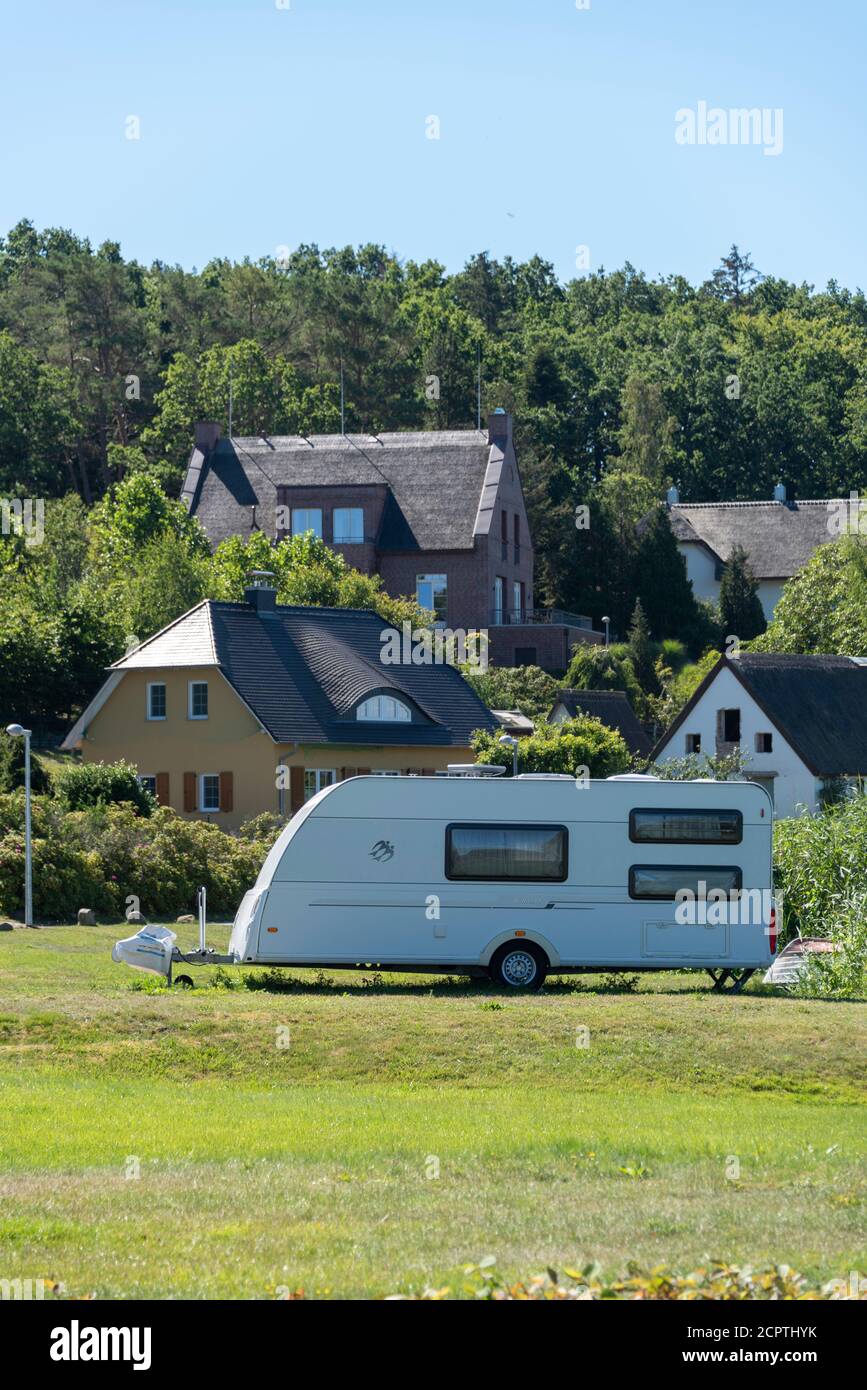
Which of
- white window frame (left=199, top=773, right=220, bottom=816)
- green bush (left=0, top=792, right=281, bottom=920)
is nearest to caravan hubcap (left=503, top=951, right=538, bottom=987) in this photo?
green bush (left=0, top=792, right=281, bottom=920)

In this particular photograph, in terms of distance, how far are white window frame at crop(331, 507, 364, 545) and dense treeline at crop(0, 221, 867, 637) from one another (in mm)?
12314

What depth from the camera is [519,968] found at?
23.8 metres

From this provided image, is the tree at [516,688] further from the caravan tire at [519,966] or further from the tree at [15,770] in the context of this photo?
the caravan tire at [519,966]

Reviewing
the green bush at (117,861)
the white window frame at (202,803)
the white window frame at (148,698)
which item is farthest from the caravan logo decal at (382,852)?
the white window frame at (148,698)

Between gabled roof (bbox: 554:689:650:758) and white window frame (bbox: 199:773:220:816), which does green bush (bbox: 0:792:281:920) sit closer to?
white window frame (bbox: 199:773:220:816)

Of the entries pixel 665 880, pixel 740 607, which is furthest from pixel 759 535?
pixel 665 880

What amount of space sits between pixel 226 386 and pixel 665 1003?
75636 millimetres

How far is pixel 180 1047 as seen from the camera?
18422 millimetres

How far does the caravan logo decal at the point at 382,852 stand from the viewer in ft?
77.4

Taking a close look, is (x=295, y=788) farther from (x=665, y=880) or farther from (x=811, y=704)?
(x=665, y=880)

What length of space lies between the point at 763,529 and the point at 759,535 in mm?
683
